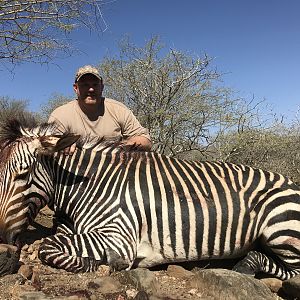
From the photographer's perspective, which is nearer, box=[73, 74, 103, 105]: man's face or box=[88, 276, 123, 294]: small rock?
box=[88, 276, 123, 294]: small rock

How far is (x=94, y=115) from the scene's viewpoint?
4.35 meters

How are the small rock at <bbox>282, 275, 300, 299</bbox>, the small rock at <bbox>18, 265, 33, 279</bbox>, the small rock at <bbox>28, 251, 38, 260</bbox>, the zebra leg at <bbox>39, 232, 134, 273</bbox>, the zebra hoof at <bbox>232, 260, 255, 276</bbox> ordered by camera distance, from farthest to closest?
the zebra hoof at <bbox>232, 260, 255, 276</bbox> < the small rock at <bbox>28, 251, 38, 260</bbox> < the zebra leg at <bbox>39, 232, 134, 273</bbox> < the small rock at <bbox>282, 275, 300, 299</bbox> < the small rock at <bbox>18, 265, 33, 279</bbox>

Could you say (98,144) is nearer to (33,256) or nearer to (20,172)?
(20,172)

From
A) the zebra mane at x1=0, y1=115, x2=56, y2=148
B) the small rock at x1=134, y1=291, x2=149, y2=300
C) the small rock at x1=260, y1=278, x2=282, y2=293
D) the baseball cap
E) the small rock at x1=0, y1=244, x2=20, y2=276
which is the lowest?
the small rock at x1=260, y1=278, x2=282, y2=293

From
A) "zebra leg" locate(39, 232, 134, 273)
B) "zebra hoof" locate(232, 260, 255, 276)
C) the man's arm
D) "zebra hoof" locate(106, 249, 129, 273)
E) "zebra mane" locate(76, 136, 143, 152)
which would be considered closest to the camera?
"zebra leg" locate(39, 232, 134, 273)

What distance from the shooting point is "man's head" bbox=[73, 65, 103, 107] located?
4.22 metres

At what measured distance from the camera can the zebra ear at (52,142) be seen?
9.37 ft

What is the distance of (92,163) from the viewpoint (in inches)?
123

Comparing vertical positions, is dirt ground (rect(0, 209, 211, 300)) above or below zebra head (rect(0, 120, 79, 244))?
below

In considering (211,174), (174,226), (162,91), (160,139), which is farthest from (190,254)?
(162,91)

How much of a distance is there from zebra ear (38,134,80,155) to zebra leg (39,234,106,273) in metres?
0.63

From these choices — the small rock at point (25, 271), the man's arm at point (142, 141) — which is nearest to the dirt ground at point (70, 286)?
the small rock at point (25, 271)

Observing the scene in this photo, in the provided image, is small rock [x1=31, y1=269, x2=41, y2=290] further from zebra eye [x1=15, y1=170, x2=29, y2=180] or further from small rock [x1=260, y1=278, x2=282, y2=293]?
small rock [x1=260, y1=278, x2=282, y2=293]

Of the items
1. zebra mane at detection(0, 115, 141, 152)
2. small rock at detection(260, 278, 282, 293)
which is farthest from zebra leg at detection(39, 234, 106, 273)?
small rock at detection(260, 278, 282, 293)
